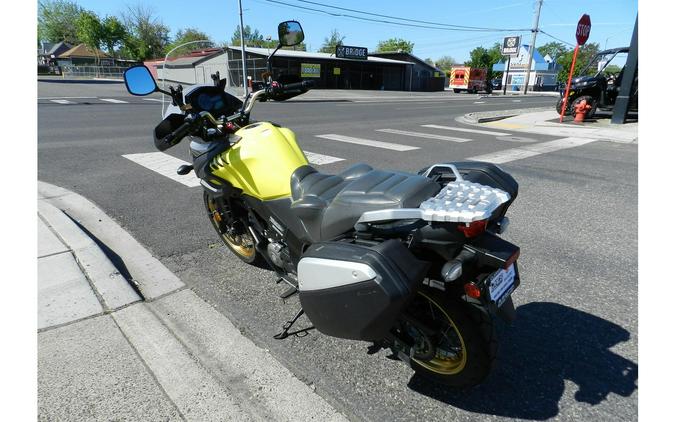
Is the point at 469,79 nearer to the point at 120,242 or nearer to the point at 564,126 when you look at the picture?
the point at 564,126

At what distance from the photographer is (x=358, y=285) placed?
1.51m

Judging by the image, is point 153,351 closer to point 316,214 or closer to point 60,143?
point 316,214

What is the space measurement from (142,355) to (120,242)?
1837 millimetres

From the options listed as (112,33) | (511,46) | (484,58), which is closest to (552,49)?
(484,58)

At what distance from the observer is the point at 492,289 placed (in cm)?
168

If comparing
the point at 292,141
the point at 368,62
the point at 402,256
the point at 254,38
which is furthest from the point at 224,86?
the point at 254,38

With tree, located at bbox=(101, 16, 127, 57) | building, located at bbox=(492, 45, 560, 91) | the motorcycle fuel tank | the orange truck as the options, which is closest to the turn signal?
the motorcycle fuel tank

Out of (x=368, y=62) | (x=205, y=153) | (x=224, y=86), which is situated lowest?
(x=205, y=153)

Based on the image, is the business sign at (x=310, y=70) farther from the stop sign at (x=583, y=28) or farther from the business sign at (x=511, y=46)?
the stop sign at (x=583, y=28)

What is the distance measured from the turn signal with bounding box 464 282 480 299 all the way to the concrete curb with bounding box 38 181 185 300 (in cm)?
224

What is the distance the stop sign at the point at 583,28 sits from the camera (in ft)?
39.4

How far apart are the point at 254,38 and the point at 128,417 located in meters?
106

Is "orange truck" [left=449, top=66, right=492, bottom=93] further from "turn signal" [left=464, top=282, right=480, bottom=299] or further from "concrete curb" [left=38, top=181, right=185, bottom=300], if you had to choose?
"turn signal" [left=464, top=282, right=480, bottom=299]

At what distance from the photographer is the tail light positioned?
1518 mm
